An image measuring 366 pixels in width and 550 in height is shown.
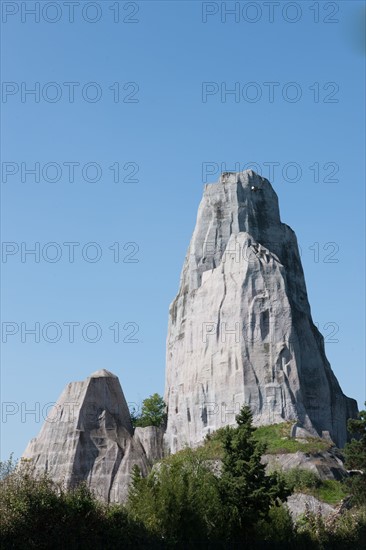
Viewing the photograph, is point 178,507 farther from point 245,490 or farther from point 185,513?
point 245,490

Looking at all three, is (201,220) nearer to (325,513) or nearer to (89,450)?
(89,450)

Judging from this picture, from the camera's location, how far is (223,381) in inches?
2527

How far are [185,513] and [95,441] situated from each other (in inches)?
1255

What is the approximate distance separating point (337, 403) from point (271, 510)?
28312 mm

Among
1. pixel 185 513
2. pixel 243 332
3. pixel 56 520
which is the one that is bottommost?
pixel 56 520

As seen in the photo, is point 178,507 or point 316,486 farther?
point 316,486

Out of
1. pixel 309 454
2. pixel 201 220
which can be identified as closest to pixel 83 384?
pixel 201 220

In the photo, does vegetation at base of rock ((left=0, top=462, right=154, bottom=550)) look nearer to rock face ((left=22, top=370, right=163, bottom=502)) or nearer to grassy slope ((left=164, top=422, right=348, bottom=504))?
grassy slope ((left=164, top=422, right=348, bottom=504))

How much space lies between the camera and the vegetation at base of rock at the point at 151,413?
245 feet

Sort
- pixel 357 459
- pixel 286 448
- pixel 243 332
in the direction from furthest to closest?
pixel 243 332 → pixel 286 448 → pixel 357 459

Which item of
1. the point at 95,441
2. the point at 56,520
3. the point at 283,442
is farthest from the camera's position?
the point at 95,441

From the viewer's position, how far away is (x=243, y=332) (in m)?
64.4

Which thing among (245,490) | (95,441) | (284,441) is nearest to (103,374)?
(95,441)

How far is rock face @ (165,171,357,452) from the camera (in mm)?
62562
